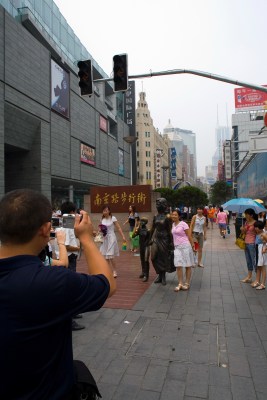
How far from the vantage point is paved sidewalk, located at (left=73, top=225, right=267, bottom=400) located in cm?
302

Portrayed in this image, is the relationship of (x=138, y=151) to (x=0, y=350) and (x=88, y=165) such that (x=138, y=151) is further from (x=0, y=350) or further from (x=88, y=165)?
(x=0, y=350)

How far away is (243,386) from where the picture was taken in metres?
3.04

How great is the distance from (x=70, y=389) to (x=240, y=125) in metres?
80.2

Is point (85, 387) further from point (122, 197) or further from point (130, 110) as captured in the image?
point (130, 110)

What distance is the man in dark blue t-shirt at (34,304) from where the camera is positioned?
4.18 ft

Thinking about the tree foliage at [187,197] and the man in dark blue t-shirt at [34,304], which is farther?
the tree foliage at [187,197]

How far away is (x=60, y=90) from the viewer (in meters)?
31.7

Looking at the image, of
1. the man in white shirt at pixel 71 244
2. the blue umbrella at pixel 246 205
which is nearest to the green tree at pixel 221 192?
the blue umbrella at pixel 246 205

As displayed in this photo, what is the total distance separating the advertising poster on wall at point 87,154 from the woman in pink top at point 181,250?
Answer: 3178 cm

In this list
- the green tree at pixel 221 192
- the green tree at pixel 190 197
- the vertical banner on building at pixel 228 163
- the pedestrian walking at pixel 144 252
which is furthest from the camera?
the vertical banner on building at pixel 228 163

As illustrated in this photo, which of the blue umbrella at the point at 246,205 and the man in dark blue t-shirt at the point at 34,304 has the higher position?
the blue umbrella at the point at 246,205

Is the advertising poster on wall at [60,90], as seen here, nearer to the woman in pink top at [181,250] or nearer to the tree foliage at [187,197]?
the tree foliage at [187,197]

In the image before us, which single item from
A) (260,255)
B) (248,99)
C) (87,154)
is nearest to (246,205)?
(260,255)

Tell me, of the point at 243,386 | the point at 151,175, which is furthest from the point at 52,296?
the point at 151,175
